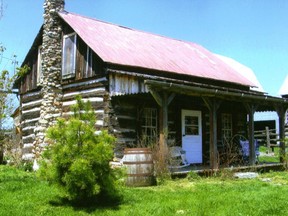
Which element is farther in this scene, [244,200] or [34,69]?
[34,69]

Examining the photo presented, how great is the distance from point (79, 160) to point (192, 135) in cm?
977

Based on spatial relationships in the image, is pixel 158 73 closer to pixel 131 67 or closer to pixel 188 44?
pixel 131 67

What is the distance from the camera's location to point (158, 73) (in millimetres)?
15422

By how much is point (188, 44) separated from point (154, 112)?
8229 millimetres

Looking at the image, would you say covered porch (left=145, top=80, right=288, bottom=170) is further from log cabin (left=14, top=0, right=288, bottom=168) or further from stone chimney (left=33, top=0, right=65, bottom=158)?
stone chimney (left=33, top=0, right=65, bottom=158)

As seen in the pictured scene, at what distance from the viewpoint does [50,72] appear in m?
16.4

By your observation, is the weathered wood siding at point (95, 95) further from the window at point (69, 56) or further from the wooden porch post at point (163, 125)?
the wooden porch post at point (163, 125)

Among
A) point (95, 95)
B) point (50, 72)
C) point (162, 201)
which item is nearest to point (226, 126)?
point (95, 95)

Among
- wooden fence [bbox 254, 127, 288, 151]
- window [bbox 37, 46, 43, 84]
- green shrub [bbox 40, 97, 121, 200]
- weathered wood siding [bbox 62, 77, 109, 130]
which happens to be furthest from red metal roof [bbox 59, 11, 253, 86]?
wooden fence [bbox 254, 127, 288, 151]

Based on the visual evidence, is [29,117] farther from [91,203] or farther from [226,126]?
[91,203]

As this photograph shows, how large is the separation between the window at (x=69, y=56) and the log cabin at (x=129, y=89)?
39 millimetres

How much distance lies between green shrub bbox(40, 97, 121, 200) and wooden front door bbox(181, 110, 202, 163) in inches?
338

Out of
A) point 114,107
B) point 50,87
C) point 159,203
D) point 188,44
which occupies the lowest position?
point 159,203

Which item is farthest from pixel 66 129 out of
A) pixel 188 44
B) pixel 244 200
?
pixel 188 44
